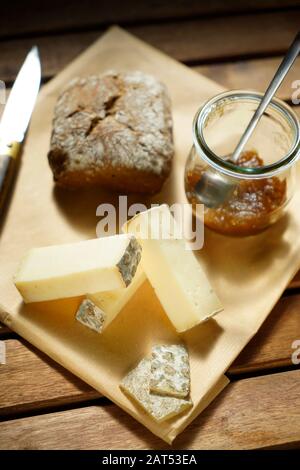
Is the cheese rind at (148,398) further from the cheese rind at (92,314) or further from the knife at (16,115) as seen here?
the knife at (16,115)

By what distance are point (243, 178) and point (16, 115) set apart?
0.51 m

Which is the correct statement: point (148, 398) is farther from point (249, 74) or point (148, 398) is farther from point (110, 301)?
point (249, 74)

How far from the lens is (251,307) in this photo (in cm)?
109

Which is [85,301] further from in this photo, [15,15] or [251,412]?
[15,15]

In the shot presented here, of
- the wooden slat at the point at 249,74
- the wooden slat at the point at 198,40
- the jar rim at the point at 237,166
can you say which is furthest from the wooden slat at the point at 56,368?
the wooden slat at the point at 198,40

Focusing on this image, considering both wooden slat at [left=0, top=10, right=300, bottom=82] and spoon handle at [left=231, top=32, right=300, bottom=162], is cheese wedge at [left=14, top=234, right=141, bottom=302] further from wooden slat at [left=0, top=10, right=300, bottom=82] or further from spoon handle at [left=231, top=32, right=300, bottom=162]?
wooden slat at [left=0, top=10, right=300, bottom=82]

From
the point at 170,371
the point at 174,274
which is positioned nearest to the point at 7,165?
the point at 174,274

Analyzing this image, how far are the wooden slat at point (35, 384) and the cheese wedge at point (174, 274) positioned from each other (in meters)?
0.20

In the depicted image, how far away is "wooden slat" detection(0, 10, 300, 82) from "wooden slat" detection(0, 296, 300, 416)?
0.71 meters

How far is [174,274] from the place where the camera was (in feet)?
3.40

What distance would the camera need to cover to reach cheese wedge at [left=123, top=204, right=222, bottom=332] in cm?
103

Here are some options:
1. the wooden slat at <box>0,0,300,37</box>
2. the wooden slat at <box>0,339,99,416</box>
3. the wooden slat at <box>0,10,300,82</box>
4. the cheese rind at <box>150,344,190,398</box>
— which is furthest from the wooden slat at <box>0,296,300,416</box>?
the wooden slat at <box>0,0,300,37</box>

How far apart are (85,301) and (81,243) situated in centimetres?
10
